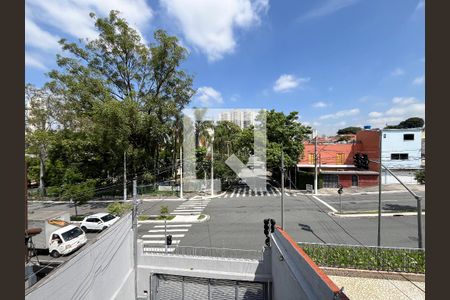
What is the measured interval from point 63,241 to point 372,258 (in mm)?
15281

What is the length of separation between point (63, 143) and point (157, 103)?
33.9 ft

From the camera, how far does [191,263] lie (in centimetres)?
1080

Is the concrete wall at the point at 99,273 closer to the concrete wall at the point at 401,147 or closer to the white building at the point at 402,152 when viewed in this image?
the white building at the point at 402,152

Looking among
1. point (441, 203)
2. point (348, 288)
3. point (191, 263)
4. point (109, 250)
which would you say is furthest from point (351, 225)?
point (441, 203)

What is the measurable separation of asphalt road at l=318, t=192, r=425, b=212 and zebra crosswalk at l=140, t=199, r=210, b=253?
42.8 feet

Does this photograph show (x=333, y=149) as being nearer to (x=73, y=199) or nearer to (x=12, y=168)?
(x=73, y=199)

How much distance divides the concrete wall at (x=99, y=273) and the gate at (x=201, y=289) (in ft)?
3.99

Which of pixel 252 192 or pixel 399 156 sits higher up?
pixel 399 156

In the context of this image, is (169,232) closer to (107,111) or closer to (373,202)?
(107,111)

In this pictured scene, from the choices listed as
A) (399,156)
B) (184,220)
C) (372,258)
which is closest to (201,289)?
(372,258)

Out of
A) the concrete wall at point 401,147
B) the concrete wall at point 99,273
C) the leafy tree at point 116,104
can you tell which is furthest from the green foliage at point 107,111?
the concrete wall at point 401,147

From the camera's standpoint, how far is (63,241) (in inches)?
495

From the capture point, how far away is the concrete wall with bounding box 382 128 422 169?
30141mm

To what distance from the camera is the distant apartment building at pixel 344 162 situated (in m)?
29.8
